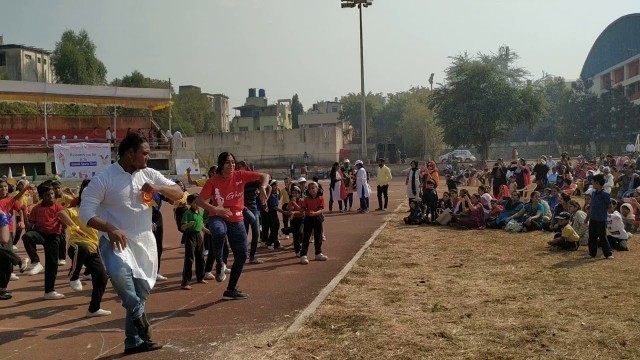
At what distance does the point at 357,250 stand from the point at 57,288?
5686mm

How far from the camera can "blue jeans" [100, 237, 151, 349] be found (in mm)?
5352

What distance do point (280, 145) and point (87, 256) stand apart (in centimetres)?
4922

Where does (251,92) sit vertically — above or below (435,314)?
above

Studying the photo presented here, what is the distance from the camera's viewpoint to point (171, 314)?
7.41m

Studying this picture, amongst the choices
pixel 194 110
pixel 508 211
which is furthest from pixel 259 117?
pixel 508 211

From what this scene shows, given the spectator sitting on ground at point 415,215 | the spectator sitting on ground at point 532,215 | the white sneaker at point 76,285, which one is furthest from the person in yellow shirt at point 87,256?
the spectator sitting on ground at point 532,215

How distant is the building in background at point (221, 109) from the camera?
3981 inches

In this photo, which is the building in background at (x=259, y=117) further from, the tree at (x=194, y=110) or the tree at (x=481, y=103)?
the tree at (x=481, y=103)

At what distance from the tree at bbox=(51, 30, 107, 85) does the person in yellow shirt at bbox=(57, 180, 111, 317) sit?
59.7 metres

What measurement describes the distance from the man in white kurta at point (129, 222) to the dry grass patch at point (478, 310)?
1.02 metres

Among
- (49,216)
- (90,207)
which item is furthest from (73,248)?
(90,207)

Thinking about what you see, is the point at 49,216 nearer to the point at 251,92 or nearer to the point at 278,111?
the point at 278,111

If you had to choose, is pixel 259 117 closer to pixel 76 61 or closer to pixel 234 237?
pixel 76 61

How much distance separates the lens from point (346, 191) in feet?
69.6
